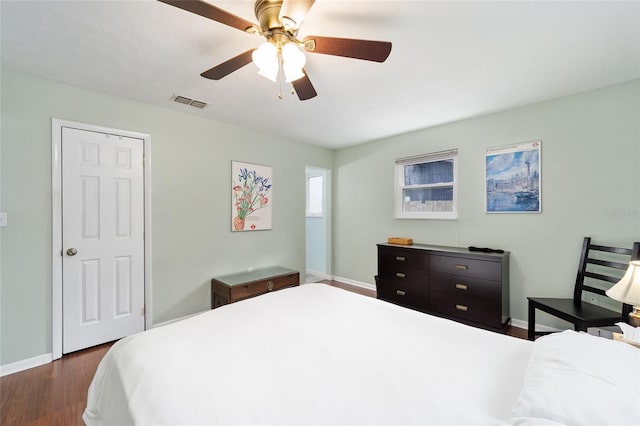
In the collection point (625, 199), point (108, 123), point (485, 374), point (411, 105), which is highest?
point (411, 105)

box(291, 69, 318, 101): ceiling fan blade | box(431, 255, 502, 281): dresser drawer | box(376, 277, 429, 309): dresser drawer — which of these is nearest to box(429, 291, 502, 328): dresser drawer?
box(376, 277, 429, 309): dresser drawer

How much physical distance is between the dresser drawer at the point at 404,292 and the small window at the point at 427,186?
0.99 meters

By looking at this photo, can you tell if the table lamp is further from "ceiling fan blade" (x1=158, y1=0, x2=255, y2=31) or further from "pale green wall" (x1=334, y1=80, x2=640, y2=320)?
"ceiling fan blade" (x1=158, y1=0, x2=255, y2=31)

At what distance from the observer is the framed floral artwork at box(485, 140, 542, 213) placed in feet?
9.22

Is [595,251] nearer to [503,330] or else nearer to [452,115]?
[503,330]

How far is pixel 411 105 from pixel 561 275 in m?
2.33

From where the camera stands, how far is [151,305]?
2824mm

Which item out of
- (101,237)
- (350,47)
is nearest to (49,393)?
(101,237)

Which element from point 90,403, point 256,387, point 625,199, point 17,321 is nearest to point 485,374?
point 256,387

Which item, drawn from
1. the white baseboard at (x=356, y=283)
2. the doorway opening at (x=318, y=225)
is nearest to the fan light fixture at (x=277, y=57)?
the doorway opening at (x=318, y=225)

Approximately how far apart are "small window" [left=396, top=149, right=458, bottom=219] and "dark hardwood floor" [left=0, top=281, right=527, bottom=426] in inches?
150

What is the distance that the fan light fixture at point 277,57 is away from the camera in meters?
1.39

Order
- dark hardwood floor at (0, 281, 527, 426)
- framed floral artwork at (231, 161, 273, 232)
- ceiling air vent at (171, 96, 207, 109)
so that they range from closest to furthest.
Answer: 1. dark hardwood floor at (0, 281, 527, 426)
2. ceiling air vent at (171, 96, 207, 109)
3. framed floral artwork at (231, 161, 273, 232)

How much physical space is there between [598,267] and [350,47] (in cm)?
306
